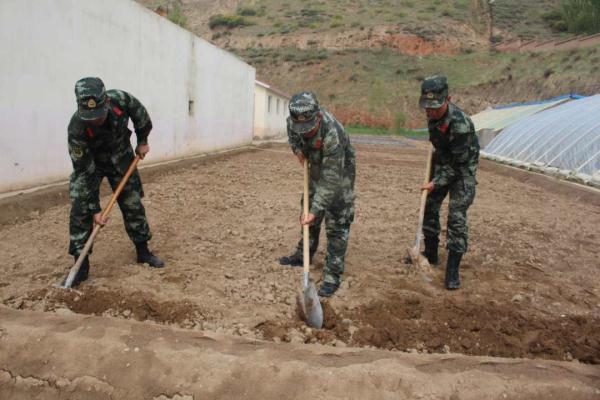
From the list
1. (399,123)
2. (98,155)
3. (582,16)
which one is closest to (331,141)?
(98,155)

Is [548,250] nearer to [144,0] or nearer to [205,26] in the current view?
[205,26]

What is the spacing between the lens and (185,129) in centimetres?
1065

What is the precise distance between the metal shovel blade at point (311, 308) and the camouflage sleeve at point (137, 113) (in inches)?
71.3

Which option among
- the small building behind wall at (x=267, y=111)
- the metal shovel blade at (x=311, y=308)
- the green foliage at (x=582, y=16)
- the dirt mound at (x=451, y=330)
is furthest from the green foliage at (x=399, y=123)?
the metal shovel blade at (x=311, y=308)

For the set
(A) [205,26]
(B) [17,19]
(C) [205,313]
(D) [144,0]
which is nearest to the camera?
(C) [205,313]

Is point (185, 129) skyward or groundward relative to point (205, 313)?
skyward

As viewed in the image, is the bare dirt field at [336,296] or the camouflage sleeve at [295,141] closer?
the bare dirt field at [336,296]

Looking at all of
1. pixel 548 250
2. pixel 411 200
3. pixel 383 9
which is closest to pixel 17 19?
pixel 411 200

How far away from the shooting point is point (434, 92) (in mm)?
3070

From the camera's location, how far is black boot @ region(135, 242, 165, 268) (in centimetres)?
343

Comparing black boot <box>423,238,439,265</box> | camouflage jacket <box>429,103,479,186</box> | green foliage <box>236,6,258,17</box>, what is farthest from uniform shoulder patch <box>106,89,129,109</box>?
green foliage <box>236,6,258,17</box>

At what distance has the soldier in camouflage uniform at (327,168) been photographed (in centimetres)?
277

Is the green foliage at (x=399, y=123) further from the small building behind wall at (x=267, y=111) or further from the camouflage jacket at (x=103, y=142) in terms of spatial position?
the camouflage jacket at (x=103, y=142)

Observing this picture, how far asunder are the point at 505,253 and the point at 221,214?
3.30m
